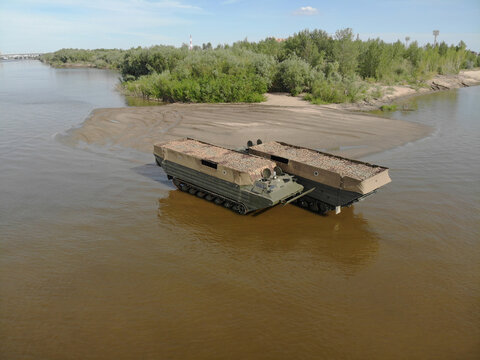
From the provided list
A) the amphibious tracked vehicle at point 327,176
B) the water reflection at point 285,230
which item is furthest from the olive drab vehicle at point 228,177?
the water reflection at point 285,230

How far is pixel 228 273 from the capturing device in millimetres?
11930

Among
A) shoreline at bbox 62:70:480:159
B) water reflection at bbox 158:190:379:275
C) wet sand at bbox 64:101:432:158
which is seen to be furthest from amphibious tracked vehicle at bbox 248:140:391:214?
wet sand at bbox 64:101:432:158

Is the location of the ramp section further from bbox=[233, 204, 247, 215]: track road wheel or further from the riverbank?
the riverbank

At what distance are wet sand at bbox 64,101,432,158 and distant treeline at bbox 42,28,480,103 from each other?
561 centimetres

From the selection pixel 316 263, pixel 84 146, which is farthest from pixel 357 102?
pixel 316 263

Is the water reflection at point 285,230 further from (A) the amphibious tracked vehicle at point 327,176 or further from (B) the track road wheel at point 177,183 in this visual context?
(B) the track road wheel at point 177,183

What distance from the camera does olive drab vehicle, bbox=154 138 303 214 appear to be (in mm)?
14523

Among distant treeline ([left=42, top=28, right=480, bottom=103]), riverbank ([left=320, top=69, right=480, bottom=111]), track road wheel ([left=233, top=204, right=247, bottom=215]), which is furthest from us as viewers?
distant treeline ([left=42, top=28, right=480, bottom=103])

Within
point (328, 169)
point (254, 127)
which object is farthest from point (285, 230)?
point (254, 127)

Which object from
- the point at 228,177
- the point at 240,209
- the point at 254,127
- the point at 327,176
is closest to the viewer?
the point at 327,176

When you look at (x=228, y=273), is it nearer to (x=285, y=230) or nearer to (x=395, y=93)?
(x=285, y=230)

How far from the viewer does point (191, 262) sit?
12508 millimetres

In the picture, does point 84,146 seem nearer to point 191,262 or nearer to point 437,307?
point 191,262

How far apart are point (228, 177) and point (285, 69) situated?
36.9 meters
